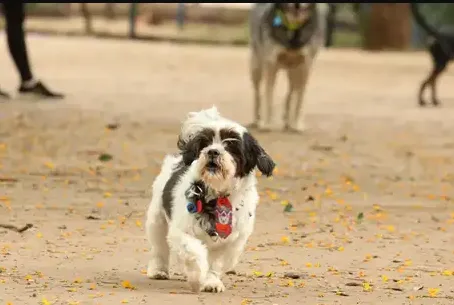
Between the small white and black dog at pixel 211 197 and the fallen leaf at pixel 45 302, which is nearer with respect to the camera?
the fallen leaf at pixel 45 302

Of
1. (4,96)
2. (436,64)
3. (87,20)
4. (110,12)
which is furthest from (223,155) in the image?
(110,12)

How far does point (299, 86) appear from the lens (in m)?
16.7

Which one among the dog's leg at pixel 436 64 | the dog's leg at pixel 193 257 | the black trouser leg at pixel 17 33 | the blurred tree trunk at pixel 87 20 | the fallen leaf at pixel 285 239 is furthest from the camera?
the blurred tree trunk at pixel 87 20

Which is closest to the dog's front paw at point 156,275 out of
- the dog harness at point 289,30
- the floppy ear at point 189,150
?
the floppy ear at point 189,150

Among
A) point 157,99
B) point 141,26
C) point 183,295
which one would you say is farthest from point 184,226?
point 141,26

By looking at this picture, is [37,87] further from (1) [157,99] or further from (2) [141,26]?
(2) [141,26]

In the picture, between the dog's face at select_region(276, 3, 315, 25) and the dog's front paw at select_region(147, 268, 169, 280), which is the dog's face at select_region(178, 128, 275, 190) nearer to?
the dog's front paw at select_region(147, 268, 169, 280)

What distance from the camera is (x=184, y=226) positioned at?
24.7 feet

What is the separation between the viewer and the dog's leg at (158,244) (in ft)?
26.3

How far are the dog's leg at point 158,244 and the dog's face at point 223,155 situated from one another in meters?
0.57

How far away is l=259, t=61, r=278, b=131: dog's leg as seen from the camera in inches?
643

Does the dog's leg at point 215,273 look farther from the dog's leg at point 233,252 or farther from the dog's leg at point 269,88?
the dog's leg at point 269,88

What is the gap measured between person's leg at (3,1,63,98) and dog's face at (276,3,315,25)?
3986 millimetres

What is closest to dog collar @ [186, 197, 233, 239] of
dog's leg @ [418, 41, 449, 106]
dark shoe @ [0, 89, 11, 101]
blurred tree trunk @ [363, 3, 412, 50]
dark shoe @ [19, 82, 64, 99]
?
dark shoe @ [0, 89, 11, 101]
